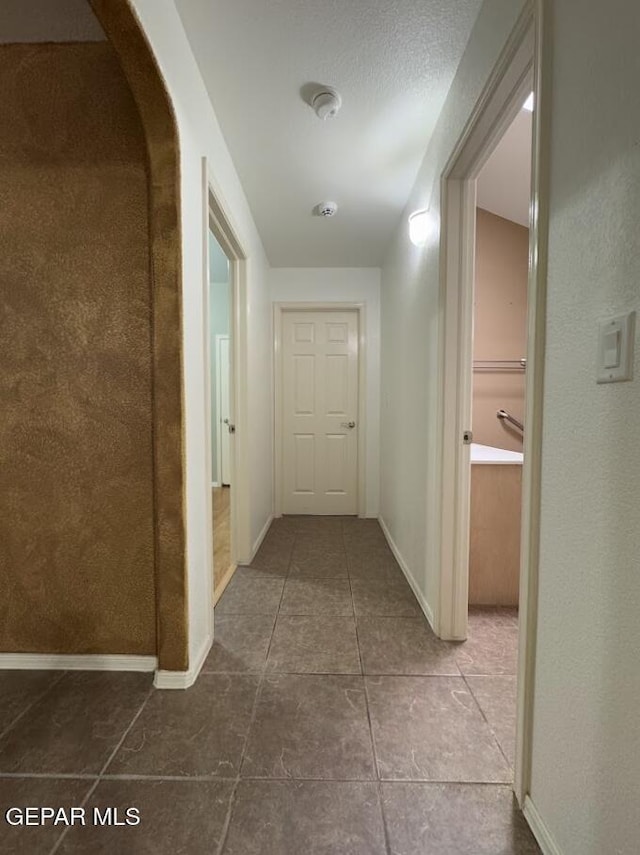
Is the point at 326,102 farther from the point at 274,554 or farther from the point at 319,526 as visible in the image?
the point at 319,526

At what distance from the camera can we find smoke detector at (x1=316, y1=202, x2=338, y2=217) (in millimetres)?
2438

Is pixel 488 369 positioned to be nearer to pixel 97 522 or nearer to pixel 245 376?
pixel 245 376

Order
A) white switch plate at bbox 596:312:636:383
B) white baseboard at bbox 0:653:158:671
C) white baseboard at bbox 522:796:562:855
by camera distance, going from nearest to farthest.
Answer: white switch plate at bbox 596:312:636:383 → white baseboard at bbox 522:796:562:855 → white baseboard at bbox 0:653:158:671

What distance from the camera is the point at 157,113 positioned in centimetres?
127

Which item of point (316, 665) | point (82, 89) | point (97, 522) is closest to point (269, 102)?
point (82, 89)

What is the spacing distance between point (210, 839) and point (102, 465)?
3.82 feet

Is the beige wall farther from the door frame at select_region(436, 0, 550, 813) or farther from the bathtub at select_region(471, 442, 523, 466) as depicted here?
the door frame at select_region(436, 0, 550, 813)

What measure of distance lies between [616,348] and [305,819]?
131 cm

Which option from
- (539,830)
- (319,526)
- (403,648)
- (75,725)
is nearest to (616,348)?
(539,830)

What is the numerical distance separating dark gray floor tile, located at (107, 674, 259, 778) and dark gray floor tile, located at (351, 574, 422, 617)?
729 millimetres

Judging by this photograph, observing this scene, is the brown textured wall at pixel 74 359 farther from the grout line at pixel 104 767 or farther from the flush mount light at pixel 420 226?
the flush mount light at pixel 420 226

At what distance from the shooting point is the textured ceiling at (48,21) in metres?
1.28

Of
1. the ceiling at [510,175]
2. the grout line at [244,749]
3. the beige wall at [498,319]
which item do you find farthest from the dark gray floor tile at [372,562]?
the ceiling at [510,175]

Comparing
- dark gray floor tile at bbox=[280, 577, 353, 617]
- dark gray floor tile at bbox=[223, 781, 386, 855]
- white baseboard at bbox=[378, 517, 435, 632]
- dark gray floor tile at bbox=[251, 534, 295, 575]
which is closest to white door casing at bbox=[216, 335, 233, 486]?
dark gray floor tile at bbox=[251, 534, 295, 575]
